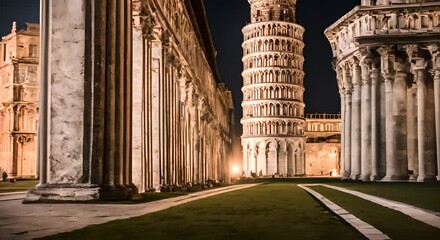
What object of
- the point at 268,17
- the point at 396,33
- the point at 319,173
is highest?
the point at 268,17

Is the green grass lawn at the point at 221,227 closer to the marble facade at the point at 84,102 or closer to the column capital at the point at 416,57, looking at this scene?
the marble facade at the point at 84,102

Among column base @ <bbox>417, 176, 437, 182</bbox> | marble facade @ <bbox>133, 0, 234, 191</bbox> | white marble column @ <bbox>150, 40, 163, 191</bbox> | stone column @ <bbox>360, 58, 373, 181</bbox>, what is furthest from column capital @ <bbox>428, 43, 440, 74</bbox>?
white marble column @ <bbox>150, 40, 163, 191</bbox>

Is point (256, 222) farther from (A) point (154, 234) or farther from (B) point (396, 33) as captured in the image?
(B) point (396, 33)

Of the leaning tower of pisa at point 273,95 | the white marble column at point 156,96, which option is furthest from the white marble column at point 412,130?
the leaning tower of pisa at point 273,95

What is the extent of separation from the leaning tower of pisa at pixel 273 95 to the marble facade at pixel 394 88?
235 ft

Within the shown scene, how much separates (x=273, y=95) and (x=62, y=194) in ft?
381

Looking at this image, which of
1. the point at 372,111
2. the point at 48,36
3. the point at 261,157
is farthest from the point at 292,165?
the point at 48,36

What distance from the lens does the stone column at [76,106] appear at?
17094mm

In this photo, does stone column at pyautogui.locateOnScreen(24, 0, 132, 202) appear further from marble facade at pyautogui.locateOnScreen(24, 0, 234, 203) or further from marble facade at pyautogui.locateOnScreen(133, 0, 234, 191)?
marble facade at pyautogui.locateOnScreen(133, 0, 234, 191)

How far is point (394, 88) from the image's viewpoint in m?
48.8

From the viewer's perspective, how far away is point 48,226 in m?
10.9

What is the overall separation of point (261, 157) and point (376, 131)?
258 feet

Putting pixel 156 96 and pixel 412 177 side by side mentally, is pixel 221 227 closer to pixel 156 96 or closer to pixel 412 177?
pixel 156 96

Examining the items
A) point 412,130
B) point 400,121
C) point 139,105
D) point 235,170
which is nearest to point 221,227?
point 139,105
